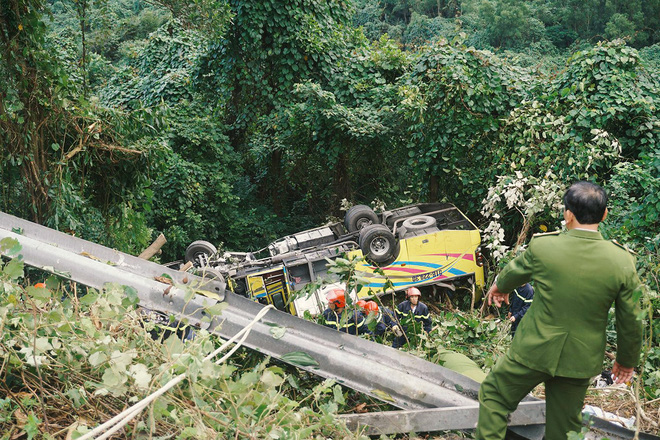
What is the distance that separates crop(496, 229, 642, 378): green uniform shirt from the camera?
8.59ft

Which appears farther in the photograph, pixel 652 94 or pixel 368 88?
pixel 368 88

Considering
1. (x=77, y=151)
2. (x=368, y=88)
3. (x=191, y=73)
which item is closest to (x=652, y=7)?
(x=368, y=88)

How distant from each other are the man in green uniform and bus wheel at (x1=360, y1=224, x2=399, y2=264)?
6157mm

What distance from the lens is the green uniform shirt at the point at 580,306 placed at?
2619 millimetres

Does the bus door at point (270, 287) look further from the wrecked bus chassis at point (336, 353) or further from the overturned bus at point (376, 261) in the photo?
the wrecked bus chassis at point (336, 353)

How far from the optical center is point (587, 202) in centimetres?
265

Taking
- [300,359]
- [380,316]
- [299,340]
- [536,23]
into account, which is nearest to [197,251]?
[380,316]

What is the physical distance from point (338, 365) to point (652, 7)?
3510 centimetres

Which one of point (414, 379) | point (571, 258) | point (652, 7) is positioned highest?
point (652, 7)

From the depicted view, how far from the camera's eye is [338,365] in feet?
10.00

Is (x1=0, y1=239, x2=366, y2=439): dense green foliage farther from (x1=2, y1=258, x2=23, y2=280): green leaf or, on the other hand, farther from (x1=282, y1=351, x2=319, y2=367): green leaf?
(x1=282, y1=351, x2=319, y2=367): green leaf

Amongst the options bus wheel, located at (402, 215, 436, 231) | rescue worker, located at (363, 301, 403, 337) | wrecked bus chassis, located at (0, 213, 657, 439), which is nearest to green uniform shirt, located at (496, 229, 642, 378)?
wrecked bus chassis, located at (0, 213, 657, 439)

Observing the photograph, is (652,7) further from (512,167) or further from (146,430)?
(146,430)

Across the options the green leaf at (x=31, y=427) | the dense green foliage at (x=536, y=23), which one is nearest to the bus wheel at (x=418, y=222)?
the green leaf at (x=31, y=427)
